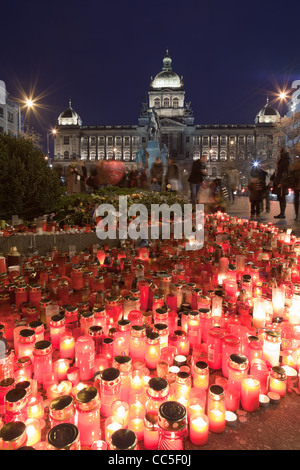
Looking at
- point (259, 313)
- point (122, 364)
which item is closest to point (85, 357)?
point (122, 364)

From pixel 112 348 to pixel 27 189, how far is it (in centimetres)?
610

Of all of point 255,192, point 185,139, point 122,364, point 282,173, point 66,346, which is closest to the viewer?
point 122,364

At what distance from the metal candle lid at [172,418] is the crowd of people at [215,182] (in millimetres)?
8585

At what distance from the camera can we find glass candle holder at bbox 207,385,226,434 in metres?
1.92

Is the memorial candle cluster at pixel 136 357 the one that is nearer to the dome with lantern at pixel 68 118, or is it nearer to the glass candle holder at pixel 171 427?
the glass candle holder at pixel 171 427

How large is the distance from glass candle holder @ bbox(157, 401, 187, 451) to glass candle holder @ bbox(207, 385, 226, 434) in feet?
1.08

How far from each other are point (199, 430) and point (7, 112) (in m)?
52.0

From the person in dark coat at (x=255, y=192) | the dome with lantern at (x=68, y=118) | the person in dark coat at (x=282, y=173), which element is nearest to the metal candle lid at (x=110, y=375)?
the person in dark coat at (x=282, y=173)

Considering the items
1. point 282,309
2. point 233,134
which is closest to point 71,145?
point 233,134

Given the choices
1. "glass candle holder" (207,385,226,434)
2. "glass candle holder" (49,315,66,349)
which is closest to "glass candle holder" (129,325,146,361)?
"glass candle holder" (49,315,66,349)

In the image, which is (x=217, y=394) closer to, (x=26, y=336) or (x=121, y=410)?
(x=121, y=410)

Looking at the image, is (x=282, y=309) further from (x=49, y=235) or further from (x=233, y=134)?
(x=233, y=134)

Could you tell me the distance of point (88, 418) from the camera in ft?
5.75

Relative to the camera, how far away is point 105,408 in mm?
2029
